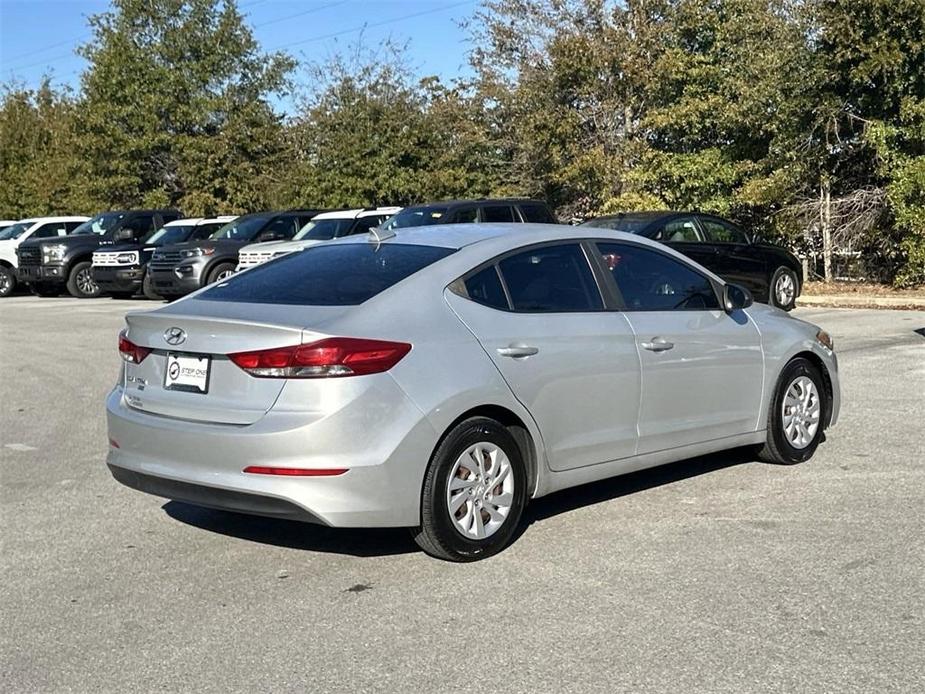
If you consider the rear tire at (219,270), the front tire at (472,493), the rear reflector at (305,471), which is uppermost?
the rear tire at (219,270)

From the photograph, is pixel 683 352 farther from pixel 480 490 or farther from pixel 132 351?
pixel 132 351

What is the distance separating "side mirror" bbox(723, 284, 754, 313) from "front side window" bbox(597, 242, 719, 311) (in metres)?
0.07

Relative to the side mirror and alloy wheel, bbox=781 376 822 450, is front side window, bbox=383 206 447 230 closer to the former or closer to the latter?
alloy wheel, bbox=781 376 822 450

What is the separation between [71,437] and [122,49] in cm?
3050

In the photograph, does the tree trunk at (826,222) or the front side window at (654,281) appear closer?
the front side window at (654,281)

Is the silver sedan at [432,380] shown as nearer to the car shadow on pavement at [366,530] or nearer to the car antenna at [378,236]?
the car antenna at [378,236]

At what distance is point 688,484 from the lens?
7062 millimetres

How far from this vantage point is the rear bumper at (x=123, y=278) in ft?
80.5

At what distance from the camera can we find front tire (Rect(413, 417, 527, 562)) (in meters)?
5.37

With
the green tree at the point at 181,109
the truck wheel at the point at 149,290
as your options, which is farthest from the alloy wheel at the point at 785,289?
the green tree at the point at 181,109

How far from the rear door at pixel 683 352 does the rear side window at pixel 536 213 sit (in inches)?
477

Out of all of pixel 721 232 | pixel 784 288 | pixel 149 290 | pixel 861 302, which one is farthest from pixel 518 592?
pixel 149 290

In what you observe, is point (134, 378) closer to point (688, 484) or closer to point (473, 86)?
point (688, 484)

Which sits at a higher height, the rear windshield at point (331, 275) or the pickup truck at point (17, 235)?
the pickup truck at point (17, 235)
